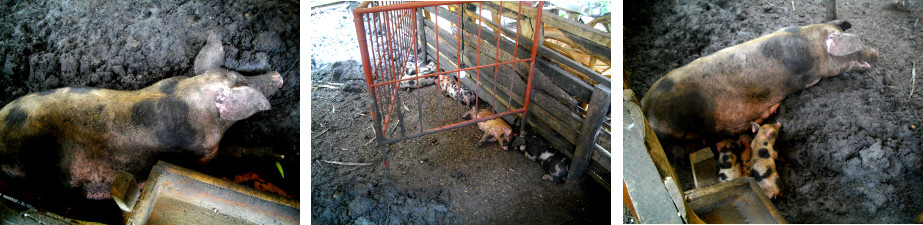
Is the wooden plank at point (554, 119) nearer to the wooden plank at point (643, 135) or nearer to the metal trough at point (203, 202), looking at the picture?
the wooden plank at point (643, 135)

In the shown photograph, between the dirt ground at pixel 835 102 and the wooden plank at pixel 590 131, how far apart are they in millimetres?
287

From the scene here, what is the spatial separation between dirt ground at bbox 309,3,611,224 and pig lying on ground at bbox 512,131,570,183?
0.21 ft

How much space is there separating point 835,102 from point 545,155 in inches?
63.8

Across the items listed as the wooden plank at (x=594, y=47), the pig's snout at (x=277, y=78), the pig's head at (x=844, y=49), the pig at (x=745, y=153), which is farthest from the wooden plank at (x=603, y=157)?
the pig's snout at (x=277, y=78)

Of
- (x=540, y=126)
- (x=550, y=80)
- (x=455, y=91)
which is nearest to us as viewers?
(x=550, y=80)

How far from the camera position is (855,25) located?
7.53ft

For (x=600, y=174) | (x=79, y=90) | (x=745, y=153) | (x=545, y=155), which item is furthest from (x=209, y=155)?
(x=745, y=153)

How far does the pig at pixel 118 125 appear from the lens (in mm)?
2055

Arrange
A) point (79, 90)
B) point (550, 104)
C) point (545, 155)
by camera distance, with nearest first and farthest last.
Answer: point (79, 90)
point (550, 104)
point (545, 155)

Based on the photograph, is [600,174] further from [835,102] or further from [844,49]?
[844,49]

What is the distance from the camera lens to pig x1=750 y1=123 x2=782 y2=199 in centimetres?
214

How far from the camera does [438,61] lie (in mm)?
2822

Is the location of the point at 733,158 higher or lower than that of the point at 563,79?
lower

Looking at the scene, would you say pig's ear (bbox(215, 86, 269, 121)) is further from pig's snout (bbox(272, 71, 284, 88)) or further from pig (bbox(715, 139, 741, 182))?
pig (bbox(715, 139, 741, 182))
